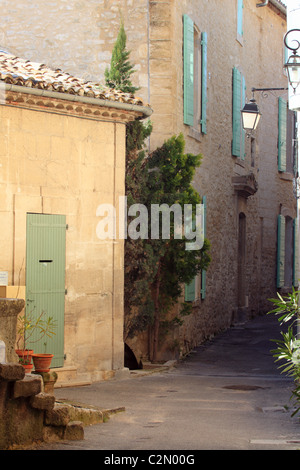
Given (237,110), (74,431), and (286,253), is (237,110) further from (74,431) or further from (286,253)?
(74,431)

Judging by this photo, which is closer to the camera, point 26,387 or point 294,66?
point 26,387

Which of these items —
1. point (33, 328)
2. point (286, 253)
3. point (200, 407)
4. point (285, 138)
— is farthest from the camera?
point (286, 253)

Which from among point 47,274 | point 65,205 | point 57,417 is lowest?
point 57,417

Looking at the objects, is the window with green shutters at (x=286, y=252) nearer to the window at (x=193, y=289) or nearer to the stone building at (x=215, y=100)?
the stone building at (x=215, y=100)

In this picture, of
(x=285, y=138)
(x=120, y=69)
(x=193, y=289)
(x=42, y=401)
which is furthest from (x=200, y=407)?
(x=285, y=138)

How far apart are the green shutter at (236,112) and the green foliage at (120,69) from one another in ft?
19.1

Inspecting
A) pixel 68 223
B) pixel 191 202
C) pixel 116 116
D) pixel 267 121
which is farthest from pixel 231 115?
pixel 68 223

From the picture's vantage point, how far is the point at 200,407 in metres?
9.25

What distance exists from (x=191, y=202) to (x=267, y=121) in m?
9.81

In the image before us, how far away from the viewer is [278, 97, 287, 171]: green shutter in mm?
22984

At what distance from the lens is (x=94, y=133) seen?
1144cm

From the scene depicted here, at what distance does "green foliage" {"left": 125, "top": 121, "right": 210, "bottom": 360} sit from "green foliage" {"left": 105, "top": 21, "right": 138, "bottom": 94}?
Result: 705mm

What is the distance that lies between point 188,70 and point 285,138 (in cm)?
962
